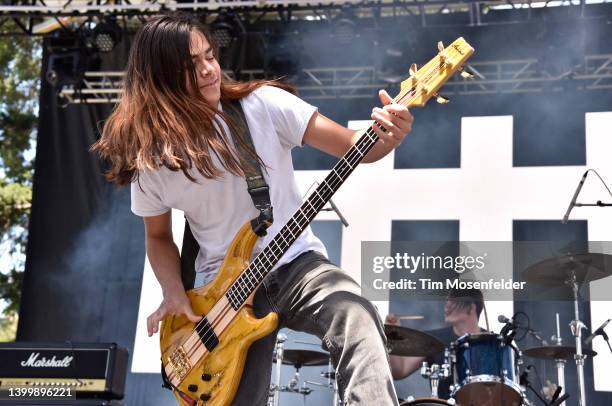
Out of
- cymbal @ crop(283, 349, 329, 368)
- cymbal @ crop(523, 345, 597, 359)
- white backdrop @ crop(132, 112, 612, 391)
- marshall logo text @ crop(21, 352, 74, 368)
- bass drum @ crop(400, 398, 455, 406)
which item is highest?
white backdrop @ crop(132, 112, 612, 391)

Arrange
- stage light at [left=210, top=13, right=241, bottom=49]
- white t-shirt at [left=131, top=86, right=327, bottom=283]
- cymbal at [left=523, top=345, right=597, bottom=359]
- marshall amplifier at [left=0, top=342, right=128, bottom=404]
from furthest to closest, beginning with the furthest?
stage light at [left=210, top=13, right=241, bottom=49] → cymbal at [left=523, top=345, right=597, bottom=359] → marshall amplifier at [left=0, top=342, right=128, bottom=404] → white t-shirt at [left=131, top=86, right=327, bottom=283]

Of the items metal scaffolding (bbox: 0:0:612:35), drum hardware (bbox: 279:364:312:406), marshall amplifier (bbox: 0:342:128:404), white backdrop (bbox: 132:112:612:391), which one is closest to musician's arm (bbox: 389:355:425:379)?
white backdrop (bbox: 132:112:612:391)

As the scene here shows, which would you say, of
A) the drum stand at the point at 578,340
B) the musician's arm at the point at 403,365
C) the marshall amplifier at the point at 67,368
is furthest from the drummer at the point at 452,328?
the marshall amplifier at the point at 67,368

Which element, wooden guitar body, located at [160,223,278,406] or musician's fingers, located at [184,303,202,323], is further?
musician's fingers, located at [184,303,202,323]

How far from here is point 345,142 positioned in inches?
112

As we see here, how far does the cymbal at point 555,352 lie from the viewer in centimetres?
595

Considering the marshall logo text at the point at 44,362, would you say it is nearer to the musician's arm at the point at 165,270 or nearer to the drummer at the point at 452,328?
the musician's arm at the point at 165,270

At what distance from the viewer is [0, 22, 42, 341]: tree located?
1119 centimetres

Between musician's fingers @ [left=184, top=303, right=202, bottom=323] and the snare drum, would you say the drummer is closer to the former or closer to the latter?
the snare drum

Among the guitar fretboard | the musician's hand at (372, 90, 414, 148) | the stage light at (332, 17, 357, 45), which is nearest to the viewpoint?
the musician's hand at (372, 90, 414, 148)

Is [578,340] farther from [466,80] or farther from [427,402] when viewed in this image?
[466,80]

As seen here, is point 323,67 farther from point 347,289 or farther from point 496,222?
point 347,289

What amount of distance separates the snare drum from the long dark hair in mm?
3204

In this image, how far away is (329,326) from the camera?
2.51 meters
